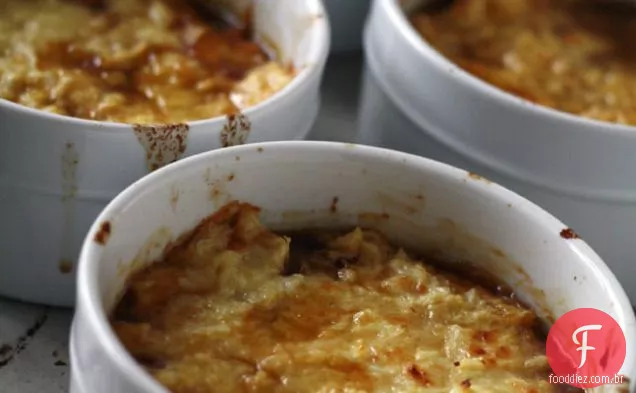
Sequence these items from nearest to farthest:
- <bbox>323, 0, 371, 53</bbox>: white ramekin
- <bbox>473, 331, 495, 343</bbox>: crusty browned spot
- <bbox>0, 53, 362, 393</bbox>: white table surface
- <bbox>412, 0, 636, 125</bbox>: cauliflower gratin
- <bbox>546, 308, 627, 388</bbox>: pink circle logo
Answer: <bbox>546, 308, 627, 388</bbox>: pink circle logo, <bbox>473, 331, 495, 343</bbox>: crusty browned spot, <bbox>0, 53, 362, 393</bbox>: white table surface, <bbox>412, 0, 636, 125</bbox>: cauliflower gratin, <bbox>323, 0, 371, 53</bbox>: white ramekin

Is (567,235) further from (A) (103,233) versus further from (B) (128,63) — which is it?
(B) (128,63)

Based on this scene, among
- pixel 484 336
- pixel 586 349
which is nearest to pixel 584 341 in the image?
pixel 586 349

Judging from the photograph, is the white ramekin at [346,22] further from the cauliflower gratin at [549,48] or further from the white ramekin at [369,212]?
the white ramekin at [369,212]

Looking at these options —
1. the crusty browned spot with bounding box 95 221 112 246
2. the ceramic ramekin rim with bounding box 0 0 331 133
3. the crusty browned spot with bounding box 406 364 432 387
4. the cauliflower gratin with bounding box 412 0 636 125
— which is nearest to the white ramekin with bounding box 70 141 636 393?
the crusty browned spot with bounding box 95 221 112 246

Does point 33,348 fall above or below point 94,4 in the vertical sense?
below

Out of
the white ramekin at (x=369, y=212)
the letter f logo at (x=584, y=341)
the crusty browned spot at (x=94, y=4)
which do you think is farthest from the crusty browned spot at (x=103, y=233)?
the crusty browned spot at (x=94, y=4)

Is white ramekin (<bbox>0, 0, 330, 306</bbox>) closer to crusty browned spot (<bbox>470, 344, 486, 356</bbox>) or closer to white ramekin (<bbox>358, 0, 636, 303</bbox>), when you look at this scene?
white ramekin (<bbox>358, 0, 636, 303</bbox>)
